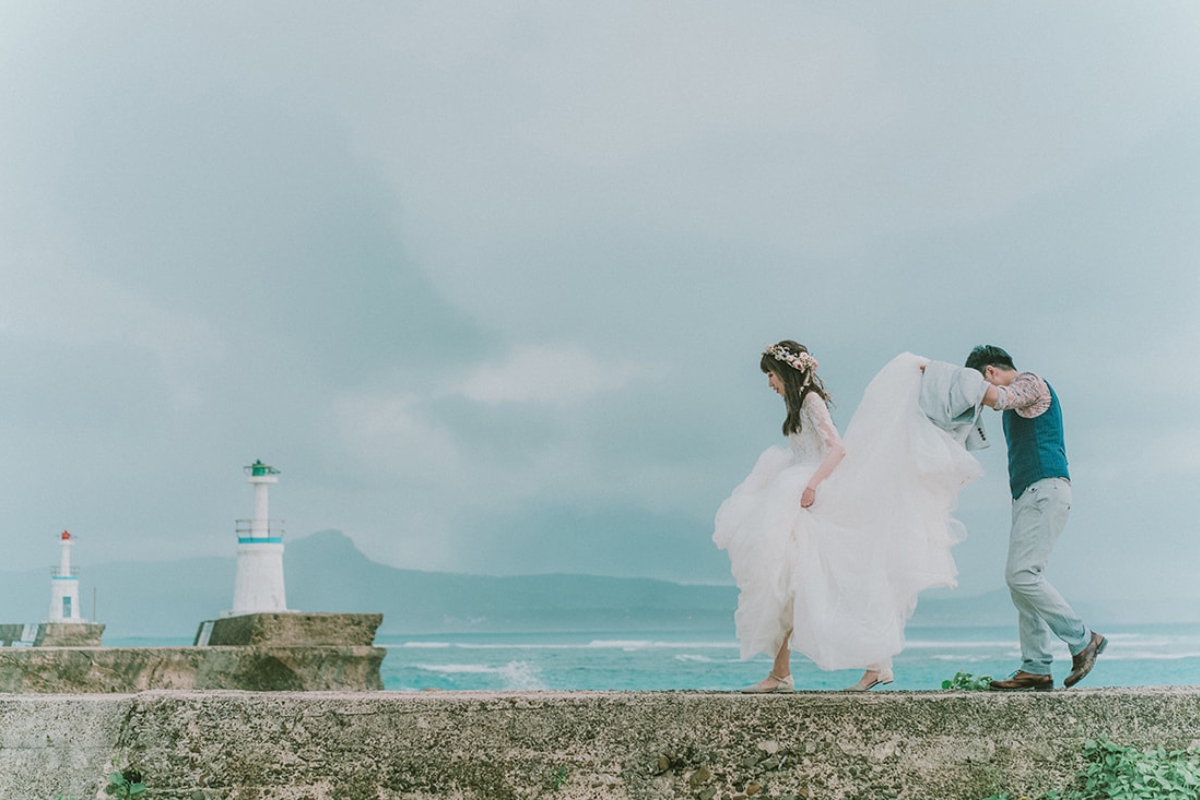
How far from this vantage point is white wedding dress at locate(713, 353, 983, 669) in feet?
16.2

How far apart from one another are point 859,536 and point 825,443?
0.55 metres

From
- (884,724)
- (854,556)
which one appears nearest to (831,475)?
(854,556)

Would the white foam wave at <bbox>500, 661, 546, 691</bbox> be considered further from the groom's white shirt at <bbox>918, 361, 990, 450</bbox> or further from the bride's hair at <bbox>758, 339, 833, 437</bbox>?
the groom's white shirt at <bbox>918, 361, 990, 450</bbox>

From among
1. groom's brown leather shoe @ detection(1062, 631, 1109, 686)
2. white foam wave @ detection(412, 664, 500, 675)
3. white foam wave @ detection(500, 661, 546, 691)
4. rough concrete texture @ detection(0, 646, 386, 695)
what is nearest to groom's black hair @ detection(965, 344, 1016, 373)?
groom's brown leather shoe @ detection(1062, 631, 1109, 686)

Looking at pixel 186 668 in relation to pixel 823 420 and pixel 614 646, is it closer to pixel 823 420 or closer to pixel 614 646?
pixel 823 420

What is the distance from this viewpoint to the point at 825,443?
542cm

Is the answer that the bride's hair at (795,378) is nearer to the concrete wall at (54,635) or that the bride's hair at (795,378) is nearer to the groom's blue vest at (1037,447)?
the groom's blue vest at (1037,447)

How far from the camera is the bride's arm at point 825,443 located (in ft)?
17.1

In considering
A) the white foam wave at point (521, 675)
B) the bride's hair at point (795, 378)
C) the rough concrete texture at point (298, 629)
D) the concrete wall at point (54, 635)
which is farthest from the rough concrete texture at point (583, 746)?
the white foam wave at point (521, 675)

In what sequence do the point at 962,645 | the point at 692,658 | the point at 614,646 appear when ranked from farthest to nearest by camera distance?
the point at 614,646
the point at 962,645
the point at 692,658

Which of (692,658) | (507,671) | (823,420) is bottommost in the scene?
(507,671)

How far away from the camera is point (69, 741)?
4355 mm

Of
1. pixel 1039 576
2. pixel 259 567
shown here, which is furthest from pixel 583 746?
pixel 259 567

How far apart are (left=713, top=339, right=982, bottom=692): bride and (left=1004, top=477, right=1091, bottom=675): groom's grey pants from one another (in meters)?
0.30
